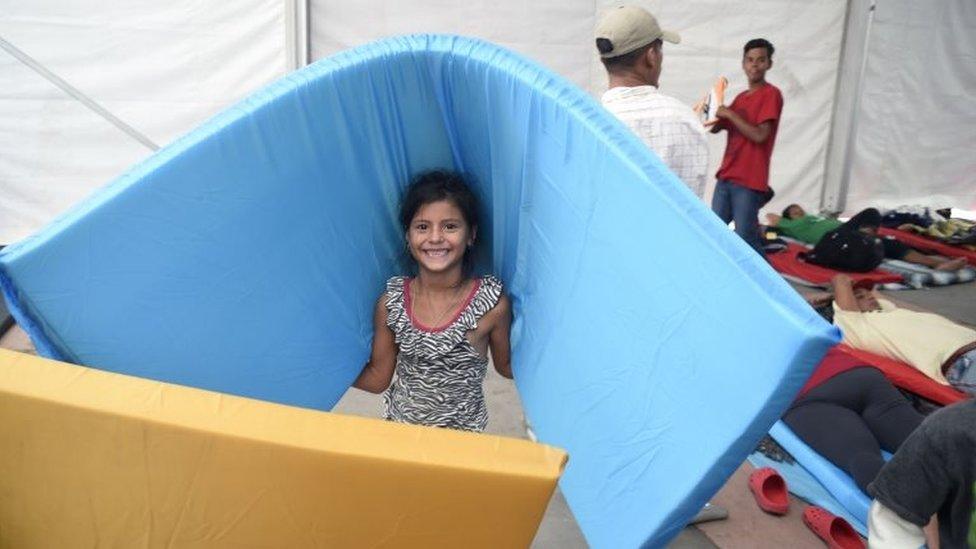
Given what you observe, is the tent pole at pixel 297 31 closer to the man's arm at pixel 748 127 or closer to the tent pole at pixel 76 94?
the tent pole at pixel 76 94

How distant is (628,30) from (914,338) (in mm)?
1929

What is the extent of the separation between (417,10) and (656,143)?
3009 millimetres

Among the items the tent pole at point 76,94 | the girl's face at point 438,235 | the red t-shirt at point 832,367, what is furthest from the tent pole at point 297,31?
the red t-shirt at point 832,367

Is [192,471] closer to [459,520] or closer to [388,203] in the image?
[459,520]

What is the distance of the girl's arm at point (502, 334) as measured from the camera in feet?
4.94

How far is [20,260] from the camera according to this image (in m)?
1.01

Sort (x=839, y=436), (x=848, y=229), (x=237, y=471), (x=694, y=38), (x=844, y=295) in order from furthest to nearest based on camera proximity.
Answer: (x=694, y=38)
(x=848, y=229)
(x=844, y=295)
(x=839, y=436)
(x=237, y=471)

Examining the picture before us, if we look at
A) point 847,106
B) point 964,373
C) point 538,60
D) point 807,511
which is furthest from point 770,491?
point 847,106

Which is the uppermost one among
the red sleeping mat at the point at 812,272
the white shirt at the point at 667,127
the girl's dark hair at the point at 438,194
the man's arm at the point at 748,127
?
the white shirt at the point at 667,127

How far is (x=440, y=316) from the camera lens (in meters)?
1.45

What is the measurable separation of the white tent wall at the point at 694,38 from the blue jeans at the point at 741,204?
113cm

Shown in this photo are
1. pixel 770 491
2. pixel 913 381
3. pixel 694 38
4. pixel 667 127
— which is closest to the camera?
pixel 667 127

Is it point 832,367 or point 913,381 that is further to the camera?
point 913,381

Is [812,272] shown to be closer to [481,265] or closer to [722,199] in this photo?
[722,199]
